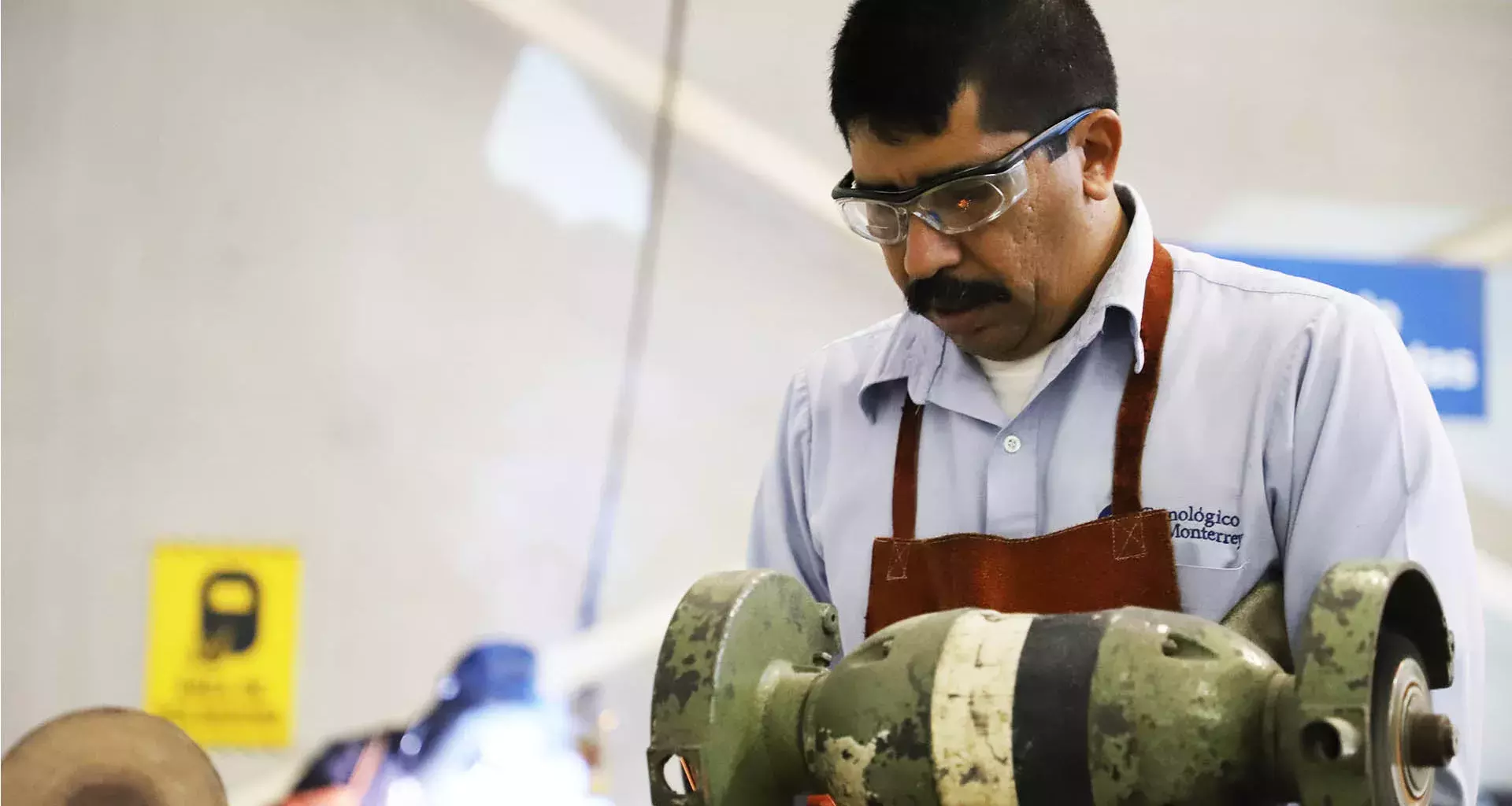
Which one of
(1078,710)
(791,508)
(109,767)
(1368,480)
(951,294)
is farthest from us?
(109,767)

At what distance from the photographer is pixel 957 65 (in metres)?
1.28

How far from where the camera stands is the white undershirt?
1445mm

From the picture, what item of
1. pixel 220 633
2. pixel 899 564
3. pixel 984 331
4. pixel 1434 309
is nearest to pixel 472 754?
pixel 220 633

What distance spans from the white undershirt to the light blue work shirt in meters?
0.02

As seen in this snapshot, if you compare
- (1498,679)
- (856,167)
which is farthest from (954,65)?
(1498,679)

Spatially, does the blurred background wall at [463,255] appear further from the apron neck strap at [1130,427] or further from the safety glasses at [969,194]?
the safety glasses at [969,194]

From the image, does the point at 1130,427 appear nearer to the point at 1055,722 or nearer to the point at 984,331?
the point at 984,331

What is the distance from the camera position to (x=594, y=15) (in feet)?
8.13

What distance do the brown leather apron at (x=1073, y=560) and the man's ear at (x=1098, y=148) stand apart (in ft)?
0.37

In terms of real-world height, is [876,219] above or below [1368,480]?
above

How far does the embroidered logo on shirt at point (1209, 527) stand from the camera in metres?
1.29

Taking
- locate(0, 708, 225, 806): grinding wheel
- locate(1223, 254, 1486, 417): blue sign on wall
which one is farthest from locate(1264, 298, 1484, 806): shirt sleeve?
locate(0, 708, 225, 806): grinding wheel

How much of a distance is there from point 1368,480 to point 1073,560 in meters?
0.27

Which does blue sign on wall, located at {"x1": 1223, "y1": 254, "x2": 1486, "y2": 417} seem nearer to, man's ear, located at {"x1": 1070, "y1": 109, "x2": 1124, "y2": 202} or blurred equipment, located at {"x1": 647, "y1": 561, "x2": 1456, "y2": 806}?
man's ear, located at {"x1": 1070, "y1": 109, "x2": 1124, "y2": 202}
